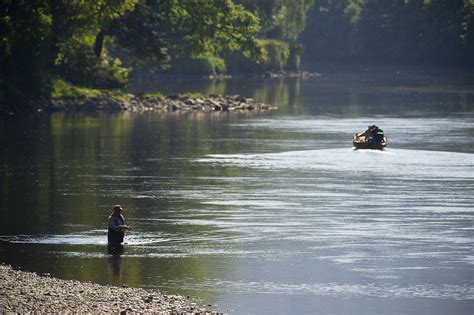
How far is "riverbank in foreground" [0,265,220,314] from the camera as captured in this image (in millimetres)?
35656

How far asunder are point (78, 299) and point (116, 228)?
9705mm

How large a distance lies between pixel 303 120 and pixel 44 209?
54.1 m

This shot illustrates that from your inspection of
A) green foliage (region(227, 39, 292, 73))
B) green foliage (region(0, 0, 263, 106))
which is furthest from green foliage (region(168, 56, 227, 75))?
green foliage (region(0, 0, 263, 106))

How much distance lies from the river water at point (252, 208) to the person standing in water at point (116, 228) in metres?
0.61

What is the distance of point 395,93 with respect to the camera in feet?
484

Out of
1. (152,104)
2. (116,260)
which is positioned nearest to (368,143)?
(116,260)

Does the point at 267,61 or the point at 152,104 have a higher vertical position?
the point at 267,61

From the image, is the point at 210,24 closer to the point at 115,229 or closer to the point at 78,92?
the point at 78,92

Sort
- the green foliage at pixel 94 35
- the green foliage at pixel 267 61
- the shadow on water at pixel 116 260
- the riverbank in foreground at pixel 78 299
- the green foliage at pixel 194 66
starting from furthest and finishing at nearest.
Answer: the green foliage at pixel 267 61
the green foliage at pixel 194 66
the green foliage at pixel 94 35
the shadow on water at pixel 116 260
the riverbank in foreground at pixel 78 299

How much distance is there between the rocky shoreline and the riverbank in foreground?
2724 inches

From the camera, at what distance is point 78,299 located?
121ft

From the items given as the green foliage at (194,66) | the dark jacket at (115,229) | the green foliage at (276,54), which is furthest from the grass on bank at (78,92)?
the green foliage at (276,54)

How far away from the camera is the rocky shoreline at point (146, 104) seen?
363 ft

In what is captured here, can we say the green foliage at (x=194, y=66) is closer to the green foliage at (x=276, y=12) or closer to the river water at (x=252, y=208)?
the green foliage at (x=276, y=12)
